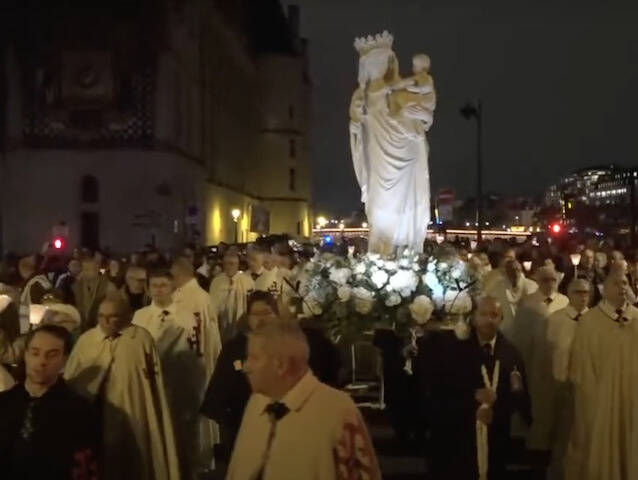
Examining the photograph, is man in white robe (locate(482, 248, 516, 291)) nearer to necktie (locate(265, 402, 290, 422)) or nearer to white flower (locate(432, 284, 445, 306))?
white flower (locate(432, 284, 445, 306))

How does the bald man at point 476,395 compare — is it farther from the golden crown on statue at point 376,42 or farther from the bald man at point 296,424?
the golden crown on statue at point 376,42

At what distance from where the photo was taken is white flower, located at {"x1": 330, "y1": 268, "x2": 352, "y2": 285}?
33.9 ft

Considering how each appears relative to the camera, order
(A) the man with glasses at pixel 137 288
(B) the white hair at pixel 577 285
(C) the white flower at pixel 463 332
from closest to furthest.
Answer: (C) the white flower at pixel 463 332, (B) the white hair at pixel 577 285, (A) the man with glasses at pixel 137 288

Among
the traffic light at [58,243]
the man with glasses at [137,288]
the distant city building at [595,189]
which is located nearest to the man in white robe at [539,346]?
the man with glasses at [137,288]

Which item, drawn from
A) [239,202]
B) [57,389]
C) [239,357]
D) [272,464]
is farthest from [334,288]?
[239,202]

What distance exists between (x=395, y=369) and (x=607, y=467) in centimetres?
255

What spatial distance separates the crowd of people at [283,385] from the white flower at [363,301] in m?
0.33

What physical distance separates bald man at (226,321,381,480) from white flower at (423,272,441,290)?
6106 millimetres

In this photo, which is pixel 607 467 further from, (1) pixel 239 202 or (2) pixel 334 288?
(1) pixel 239 202

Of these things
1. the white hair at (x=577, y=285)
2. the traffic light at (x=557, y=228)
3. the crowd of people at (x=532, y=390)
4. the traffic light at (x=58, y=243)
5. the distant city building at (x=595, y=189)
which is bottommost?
the crowd of people at (x=532, y=390)

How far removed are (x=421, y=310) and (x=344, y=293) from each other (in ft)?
2.80

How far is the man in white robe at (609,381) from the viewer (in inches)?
312

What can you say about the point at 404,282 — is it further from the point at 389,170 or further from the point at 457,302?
the point at 389,170

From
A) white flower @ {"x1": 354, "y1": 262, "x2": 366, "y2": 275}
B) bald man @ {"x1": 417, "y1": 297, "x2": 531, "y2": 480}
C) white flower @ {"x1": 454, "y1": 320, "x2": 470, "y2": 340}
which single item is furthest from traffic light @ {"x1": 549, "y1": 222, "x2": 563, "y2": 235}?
bald man @ {"x1": 417, "y1": 297, "x2": 531, "y2": 480}
